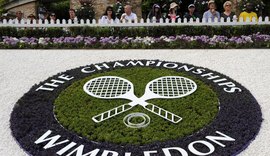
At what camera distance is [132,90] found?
726 centimetres

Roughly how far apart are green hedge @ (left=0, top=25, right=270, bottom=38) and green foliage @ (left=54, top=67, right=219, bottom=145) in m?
4.01

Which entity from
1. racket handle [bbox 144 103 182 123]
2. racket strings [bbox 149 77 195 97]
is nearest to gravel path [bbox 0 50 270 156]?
racket strings [bbox 149 77 195 97]

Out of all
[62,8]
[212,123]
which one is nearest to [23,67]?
[212,123]

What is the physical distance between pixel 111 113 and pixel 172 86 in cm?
143

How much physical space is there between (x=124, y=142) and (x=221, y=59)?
4.32 meters

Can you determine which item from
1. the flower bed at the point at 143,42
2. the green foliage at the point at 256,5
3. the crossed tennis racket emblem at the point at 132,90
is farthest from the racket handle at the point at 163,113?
the green foliage at the point at 256,5

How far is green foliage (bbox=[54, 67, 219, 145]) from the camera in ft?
19.2

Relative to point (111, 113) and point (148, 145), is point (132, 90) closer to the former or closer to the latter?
point (111, 113)

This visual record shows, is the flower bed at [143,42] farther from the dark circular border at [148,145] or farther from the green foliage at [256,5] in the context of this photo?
the green foliage at [256,5]

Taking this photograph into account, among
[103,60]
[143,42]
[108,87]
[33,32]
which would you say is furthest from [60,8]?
[108,87]

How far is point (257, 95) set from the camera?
23.8 ft

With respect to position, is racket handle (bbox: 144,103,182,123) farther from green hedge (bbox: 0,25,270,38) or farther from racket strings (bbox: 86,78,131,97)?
green hedge (bbox: 0,25,270,38)

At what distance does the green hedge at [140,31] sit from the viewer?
37.1 feet

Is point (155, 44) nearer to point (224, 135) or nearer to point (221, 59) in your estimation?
point (221, 59)
